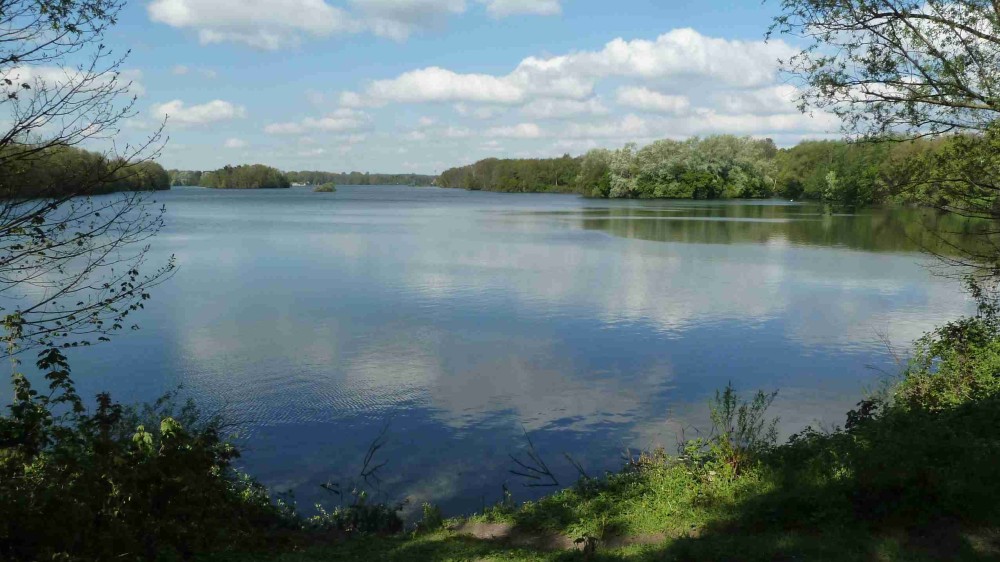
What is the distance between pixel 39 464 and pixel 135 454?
758 mm

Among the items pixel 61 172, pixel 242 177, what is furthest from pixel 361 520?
pixel 242 177

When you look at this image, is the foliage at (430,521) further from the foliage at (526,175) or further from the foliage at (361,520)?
the foliage at (526,175)

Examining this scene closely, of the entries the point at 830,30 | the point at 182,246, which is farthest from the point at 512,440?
the point at 182,246

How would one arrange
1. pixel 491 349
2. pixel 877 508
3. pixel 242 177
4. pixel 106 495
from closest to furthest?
pixel 106 495, pixel 877 508, pixel 491 349, pixel 242 177

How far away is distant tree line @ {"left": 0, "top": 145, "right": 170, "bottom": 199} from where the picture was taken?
17.6 ft

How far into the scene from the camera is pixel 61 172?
579 centimetres

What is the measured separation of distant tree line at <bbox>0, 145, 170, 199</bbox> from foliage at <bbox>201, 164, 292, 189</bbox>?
158 m

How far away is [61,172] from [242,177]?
522 ft

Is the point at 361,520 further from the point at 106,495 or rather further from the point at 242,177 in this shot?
the point at 242,177

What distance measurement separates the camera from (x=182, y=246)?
32125 millimetres

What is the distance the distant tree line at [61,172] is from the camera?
5371 mm

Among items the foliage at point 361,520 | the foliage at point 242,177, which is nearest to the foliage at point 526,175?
the foliage at point 242,177

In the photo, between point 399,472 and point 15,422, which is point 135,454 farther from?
point 399,472

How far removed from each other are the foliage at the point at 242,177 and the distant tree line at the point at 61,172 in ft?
520
